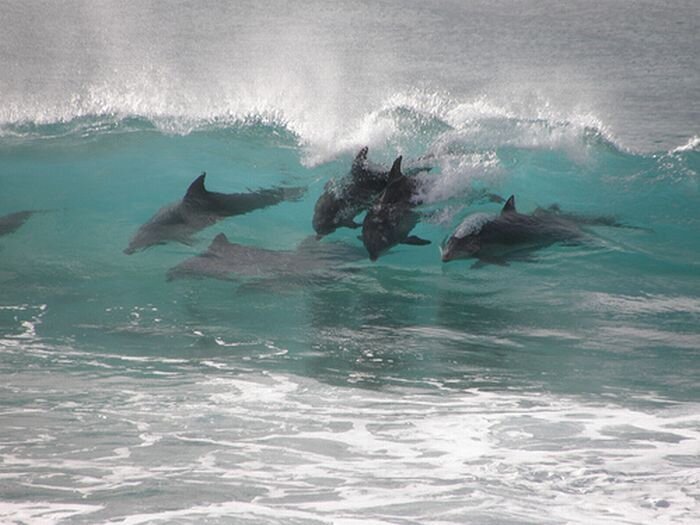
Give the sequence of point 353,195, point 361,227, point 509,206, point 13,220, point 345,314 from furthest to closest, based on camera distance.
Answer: point 13,220
point 353,195
point 361,227
point 509,206
point 345,314

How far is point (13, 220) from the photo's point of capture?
1178 cm

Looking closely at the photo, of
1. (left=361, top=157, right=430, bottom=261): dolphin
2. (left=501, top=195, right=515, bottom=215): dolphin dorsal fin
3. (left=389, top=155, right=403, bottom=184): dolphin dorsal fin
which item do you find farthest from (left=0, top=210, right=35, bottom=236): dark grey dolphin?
(left=501, top=195, right=515, bottom=215): dolphin dorsal fin

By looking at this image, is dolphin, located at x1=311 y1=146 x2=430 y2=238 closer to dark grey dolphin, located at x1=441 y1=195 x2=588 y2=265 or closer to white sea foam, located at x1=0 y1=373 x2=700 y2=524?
dark grey dolphin, located at x1=441 y1=195 x2=588 y2=265

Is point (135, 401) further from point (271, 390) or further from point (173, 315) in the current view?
point (173, 315)

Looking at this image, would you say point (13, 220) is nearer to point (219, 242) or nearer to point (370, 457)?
point (219, 242)

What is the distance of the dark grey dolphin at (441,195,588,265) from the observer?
963cm

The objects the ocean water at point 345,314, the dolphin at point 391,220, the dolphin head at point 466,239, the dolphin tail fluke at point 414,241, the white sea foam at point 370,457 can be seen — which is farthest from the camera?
the dolphin tail fluke at point 414,241

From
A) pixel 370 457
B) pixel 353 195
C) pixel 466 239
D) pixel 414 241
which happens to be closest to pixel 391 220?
pixel 414 241

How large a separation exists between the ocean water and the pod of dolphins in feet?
0.59

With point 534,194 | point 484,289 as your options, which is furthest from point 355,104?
point 484,289

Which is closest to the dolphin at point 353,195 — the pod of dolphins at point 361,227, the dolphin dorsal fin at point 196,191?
the pod of dolphins at point 361,227

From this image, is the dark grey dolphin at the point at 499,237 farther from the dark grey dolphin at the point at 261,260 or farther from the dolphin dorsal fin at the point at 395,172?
the dark grey dolphin at the point at 261,260

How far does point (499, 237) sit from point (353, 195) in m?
1.68

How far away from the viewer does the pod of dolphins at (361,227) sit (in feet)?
32.0
